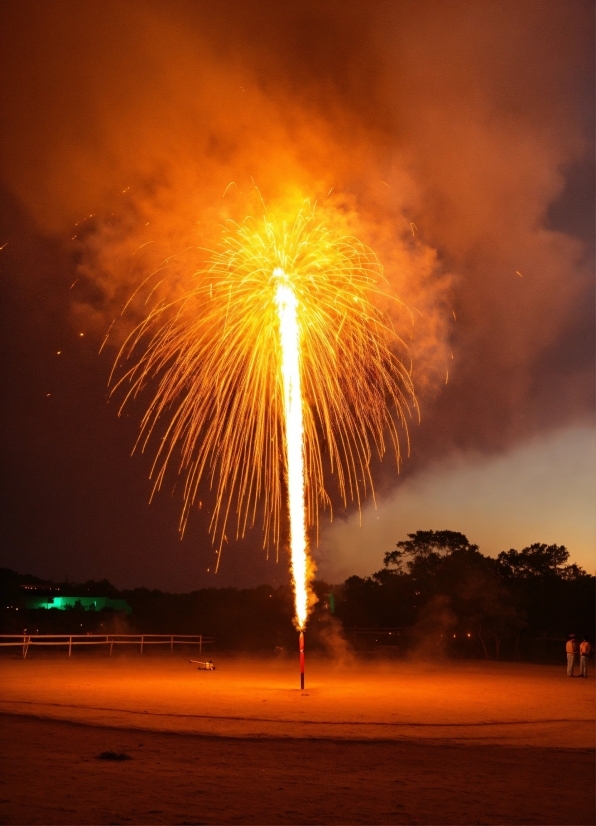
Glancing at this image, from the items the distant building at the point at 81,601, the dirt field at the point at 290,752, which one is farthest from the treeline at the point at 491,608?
the distant building at the point at 81,601

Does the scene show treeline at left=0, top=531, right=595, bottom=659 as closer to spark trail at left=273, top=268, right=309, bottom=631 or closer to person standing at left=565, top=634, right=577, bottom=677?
person standing at left=565, top=634, right=577, bottom=677

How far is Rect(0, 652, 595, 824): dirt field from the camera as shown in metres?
7.05

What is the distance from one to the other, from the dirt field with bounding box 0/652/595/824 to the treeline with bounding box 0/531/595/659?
13543 millimetres

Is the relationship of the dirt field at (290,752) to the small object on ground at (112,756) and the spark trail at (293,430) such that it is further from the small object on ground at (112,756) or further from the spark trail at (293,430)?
the spark trail at (293,430)

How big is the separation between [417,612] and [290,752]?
2753 cm

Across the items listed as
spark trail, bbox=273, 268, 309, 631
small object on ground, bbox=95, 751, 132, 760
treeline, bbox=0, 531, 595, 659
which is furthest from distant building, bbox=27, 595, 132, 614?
small object on ground, bbox=95, 751, 132, 760

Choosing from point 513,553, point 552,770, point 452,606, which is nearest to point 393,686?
point 552,770

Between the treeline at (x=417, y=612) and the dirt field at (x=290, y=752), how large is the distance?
13.5 metres

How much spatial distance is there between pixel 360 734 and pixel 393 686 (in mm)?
7885

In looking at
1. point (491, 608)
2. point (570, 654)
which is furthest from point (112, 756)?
point (491, 608)

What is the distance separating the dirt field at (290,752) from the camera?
705 centimetres

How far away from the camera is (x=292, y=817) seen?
6.73 metres

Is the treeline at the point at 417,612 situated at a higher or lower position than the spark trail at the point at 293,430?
lower

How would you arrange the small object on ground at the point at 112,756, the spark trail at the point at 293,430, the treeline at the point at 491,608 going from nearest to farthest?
1. the small object on ground at the point at 112,756
2. the spark trail at the point at 293,430
3. the treeline at the point at 491,608
